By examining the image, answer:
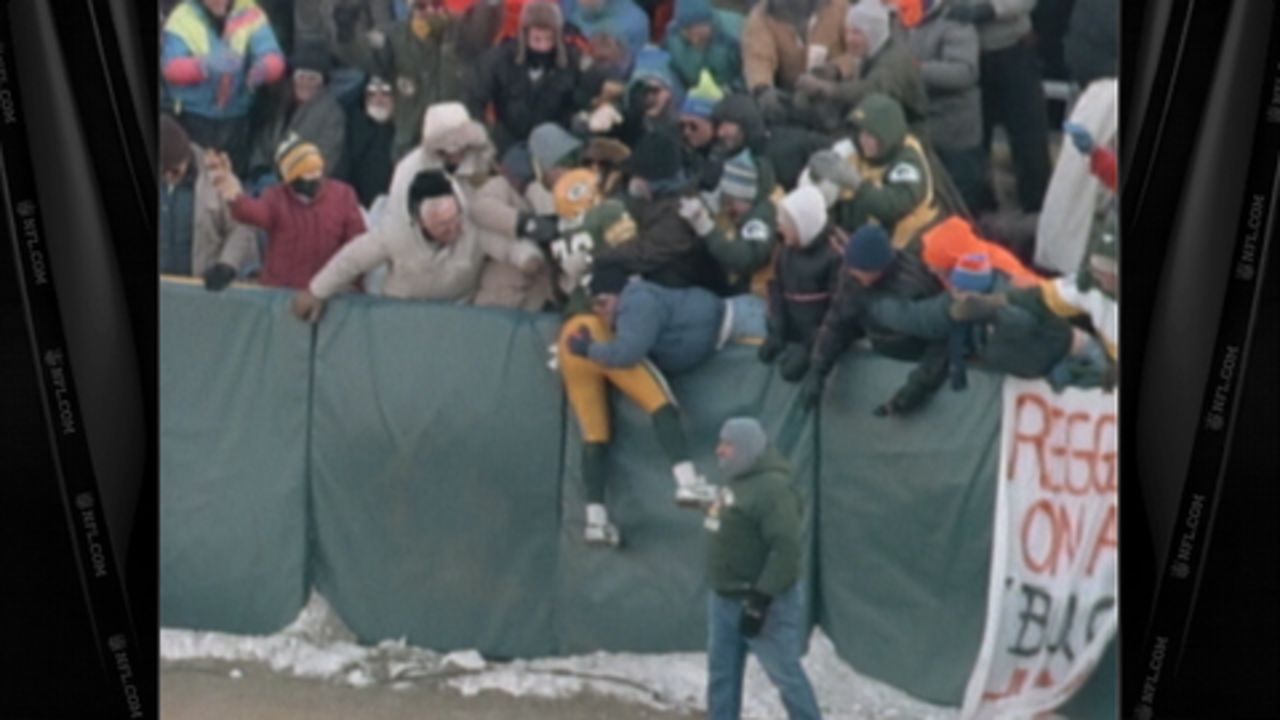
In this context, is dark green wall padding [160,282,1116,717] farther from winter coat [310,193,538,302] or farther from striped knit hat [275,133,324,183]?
striped knit hat [275,133,324,183]

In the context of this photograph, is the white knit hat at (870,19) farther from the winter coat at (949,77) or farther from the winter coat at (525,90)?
the winter coat at (525,90)

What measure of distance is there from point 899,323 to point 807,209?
225 millimetres

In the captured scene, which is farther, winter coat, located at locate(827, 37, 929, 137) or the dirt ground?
the dirt ground

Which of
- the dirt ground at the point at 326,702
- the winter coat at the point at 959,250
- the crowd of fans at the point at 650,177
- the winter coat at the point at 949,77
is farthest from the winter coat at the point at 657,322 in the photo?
the dirt ground at the point at 326,702

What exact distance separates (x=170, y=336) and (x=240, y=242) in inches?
7.2

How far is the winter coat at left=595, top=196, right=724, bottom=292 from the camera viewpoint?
346 centimetres

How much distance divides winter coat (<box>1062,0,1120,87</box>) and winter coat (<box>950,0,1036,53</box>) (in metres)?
0.06

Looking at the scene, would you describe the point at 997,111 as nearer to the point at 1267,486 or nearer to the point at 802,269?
the point at 802,269

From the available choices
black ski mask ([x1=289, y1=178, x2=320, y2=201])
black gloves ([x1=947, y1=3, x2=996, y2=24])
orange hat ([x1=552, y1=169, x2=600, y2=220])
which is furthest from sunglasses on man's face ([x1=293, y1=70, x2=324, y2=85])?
black gloves ([x1=947, y1=3, x2=996, y2=24])

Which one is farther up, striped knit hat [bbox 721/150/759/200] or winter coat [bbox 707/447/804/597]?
striped knit hat [bbox 721/150/759/200]

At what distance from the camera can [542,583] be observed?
11.5 ft

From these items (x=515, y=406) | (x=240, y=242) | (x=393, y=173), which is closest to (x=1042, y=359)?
(x=515, y=406)

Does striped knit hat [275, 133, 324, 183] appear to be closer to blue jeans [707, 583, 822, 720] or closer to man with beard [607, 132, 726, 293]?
man with beard [607, 132, 726, 293]

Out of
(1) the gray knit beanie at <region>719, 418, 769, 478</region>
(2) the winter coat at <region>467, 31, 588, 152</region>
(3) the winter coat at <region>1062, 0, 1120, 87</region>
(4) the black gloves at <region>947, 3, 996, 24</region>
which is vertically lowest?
(1) the gray knit beanie at <region>719, 418, 769, 478</region>
